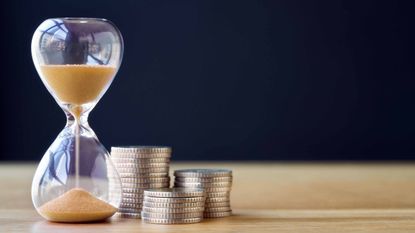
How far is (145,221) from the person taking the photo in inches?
82.3

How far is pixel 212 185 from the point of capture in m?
2.18

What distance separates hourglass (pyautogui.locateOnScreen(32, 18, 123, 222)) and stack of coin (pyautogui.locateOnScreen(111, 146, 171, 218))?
0.08 m

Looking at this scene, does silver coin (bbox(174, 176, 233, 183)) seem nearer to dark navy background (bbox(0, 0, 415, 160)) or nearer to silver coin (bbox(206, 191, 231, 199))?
silver coin (bbox(206, 191, 231, 199))

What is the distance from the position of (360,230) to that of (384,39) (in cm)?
526

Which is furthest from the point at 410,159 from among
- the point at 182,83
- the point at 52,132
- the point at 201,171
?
the point at 201,171

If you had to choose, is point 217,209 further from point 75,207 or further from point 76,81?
point 76,81

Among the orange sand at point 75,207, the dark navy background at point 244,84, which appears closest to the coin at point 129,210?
the orange sand at point 75,207

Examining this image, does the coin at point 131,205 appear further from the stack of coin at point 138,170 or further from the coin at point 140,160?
the coin at point 140,160

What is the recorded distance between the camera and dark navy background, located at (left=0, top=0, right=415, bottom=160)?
22.6ft

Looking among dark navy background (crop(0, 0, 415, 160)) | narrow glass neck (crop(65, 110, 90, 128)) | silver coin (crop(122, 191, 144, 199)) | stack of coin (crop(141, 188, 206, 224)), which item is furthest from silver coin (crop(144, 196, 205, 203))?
dark navy background (crop(0, 0, 415, 160))

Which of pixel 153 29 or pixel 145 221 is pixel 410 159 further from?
pixel 145 221

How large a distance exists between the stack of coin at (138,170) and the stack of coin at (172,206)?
84 millimetres

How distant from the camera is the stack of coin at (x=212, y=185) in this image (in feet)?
7.14

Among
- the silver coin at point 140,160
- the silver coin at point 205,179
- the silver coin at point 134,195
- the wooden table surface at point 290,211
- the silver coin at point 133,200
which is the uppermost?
the silver coin at point 140,160
